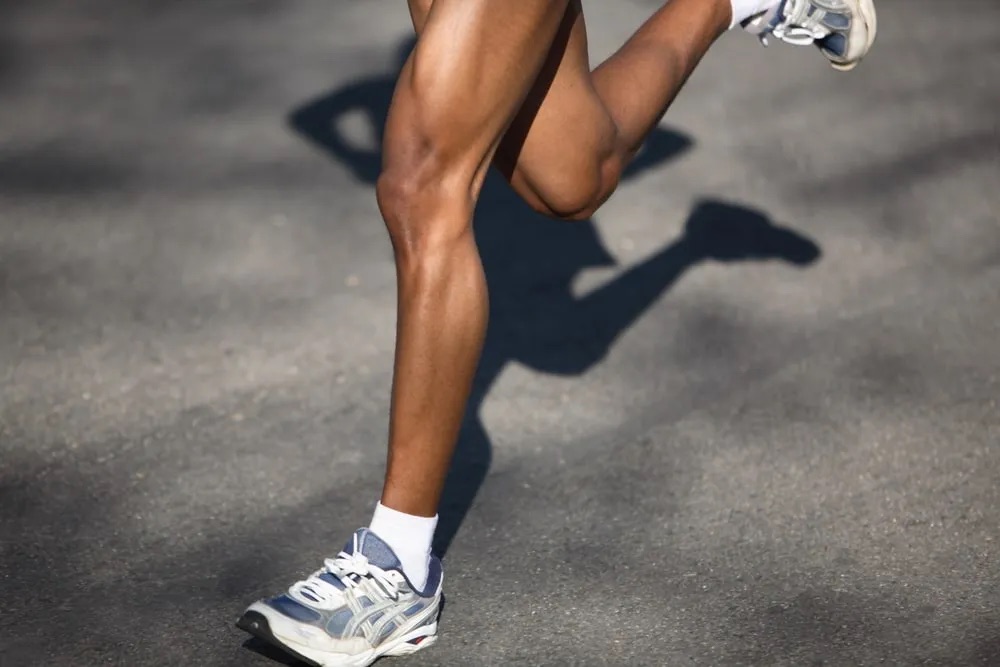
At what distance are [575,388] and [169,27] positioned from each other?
11.9 ft

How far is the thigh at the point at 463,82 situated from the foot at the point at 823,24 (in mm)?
1235

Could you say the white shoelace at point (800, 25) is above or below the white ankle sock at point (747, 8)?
below

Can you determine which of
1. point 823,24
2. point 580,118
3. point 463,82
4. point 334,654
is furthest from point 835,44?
point 334,654

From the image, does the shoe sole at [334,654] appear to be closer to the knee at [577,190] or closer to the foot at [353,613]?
the foot at [353,613]

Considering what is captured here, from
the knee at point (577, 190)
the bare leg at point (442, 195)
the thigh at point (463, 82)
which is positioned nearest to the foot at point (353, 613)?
the bare leg at point (442, 195)

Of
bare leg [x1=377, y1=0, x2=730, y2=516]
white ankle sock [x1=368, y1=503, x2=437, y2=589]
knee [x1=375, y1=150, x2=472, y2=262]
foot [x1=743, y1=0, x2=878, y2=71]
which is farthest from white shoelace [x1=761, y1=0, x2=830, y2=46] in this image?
white ankle sock [x1=368, y1=503, x2=437, y2=589]

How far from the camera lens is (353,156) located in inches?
211

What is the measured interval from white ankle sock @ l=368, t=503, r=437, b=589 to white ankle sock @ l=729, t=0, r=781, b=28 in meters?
1.57

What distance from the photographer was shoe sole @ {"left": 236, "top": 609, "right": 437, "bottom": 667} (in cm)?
251

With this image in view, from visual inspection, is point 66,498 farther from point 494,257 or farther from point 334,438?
point 494,257

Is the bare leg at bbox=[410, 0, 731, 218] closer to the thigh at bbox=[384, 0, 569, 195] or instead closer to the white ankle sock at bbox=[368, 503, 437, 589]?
the thigh at bbox=[384, 0, 569, 195]

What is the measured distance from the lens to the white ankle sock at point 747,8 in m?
3.55

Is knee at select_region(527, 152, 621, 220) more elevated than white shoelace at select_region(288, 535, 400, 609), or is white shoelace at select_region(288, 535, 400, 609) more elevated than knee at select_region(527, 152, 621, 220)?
knee at select_region(527, 152, 621, 220)

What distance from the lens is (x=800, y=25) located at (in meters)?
3.69
